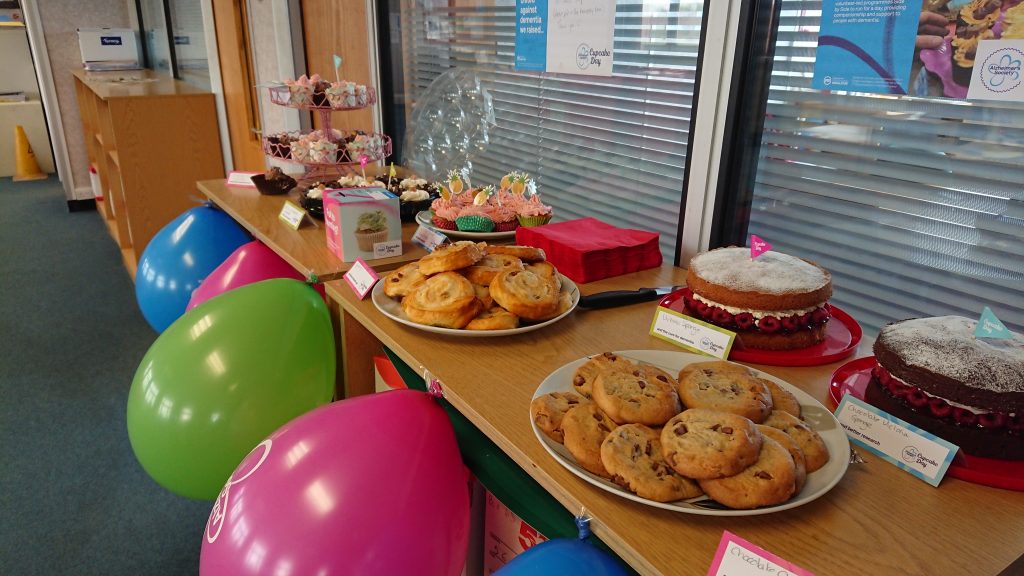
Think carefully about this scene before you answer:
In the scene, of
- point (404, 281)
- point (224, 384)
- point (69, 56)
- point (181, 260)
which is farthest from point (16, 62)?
point (404, 281)

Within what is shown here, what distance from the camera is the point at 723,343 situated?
1.06 meters

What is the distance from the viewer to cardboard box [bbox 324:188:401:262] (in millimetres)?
1503

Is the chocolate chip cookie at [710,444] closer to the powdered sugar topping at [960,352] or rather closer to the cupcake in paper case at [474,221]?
the powdered sugar topping at [960,352]

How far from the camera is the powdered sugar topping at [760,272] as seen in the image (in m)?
1.06

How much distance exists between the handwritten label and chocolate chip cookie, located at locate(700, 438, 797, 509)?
39.7 inches

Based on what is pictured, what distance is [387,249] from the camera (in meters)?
1.56

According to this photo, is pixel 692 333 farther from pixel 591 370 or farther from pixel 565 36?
pixel 565 36

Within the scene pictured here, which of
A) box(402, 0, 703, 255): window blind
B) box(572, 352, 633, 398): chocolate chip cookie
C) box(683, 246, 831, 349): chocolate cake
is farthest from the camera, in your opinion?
box(402, 0, 703, 255): window blind

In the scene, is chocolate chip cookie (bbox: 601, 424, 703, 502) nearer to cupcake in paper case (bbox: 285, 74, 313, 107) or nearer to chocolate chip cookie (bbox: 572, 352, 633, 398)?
chocolate chip cookie (bbox: 572, 352, 633, 398)

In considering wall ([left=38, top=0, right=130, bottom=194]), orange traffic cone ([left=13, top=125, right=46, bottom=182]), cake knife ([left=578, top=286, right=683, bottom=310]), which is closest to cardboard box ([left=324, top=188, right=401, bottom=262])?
cake knife ([left=578, top=286, right=683, bottom=310])

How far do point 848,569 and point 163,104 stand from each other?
3880mm

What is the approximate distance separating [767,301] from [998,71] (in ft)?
1.63

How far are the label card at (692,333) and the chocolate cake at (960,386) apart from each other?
23 cm

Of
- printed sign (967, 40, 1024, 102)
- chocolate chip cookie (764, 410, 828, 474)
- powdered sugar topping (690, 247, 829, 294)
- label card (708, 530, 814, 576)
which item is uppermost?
printed sign (967, 40, 1024, 102)
